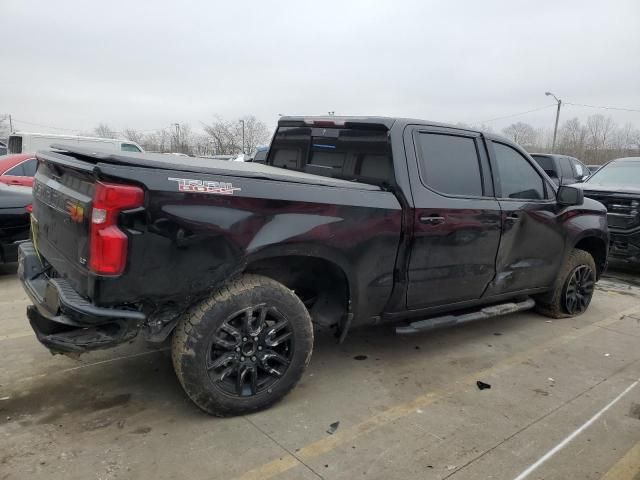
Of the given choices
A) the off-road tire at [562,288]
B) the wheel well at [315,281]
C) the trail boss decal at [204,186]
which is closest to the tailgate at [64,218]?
the trail boss decal at [204,186]

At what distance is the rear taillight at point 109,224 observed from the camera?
2541mm

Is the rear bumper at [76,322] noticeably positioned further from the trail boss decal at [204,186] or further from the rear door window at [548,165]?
the rear door window at [548,165]

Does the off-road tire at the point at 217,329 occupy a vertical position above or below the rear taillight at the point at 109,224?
below

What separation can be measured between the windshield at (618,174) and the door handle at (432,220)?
20.0 feet

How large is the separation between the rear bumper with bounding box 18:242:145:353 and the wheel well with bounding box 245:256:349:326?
2.69 ft

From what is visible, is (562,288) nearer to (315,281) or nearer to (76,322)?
(315,281)

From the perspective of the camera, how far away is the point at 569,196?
15.7 feet

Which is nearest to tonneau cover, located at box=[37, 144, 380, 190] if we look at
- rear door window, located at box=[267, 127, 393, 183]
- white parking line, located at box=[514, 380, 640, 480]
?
rear door window, located at box=[267, 127, 393, 183]

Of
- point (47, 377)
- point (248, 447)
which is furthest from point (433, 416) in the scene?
point (47, 377)

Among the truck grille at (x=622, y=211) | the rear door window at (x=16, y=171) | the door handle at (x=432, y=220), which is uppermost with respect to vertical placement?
the door handle at (x=432, y=220)

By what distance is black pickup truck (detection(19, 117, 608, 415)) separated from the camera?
2.65 metres

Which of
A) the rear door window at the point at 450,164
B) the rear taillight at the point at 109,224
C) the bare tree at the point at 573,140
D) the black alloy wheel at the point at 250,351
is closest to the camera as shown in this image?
the rear taillight at the point at 109,224

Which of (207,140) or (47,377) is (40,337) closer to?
(47,377)

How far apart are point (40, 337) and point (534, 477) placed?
9.31 ft
